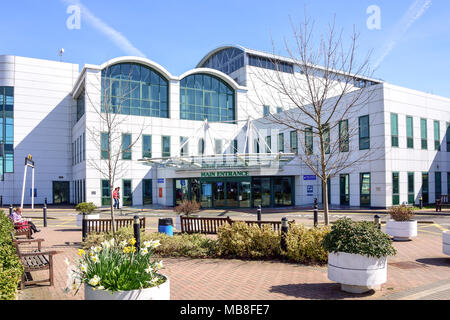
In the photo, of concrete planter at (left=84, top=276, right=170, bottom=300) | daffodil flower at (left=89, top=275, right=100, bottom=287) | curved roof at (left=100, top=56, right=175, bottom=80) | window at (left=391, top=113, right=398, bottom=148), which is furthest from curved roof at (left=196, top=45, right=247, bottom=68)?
daffodil flower at (left=89, top=275, right=100, bottom=287)

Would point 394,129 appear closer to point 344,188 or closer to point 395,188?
point 395,188

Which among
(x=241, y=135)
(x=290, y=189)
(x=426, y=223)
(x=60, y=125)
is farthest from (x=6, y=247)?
(x=60, y=125)

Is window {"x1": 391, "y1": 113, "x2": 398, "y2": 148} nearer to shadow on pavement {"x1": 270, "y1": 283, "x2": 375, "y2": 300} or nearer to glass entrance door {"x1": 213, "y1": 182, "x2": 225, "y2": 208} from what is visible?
glass entrance door {"x1": 213, "y1": 182, "x2": 225, "y2": 208}

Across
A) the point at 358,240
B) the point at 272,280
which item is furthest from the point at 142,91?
the point at 358,240

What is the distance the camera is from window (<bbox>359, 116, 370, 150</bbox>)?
2978 cm

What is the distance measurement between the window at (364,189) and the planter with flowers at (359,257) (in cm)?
2432

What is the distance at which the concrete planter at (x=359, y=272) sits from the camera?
661 centimetres

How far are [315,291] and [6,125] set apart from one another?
44.6m

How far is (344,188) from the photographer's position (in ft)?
105

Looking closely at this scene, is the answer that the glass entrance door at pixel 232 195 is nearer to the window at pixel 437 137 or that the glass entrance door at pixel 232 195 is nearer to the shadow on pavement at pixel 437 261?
the window at pixel 437 137

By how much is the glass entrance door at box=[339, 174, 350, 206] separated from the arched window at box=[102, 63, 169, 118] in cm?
1903

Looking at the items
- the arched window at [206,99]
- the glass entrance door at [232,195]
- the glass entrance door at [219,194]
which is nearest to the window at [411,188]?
the glass entrance door at [232,195]

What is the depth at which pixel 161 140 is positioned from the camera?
3941 cm
